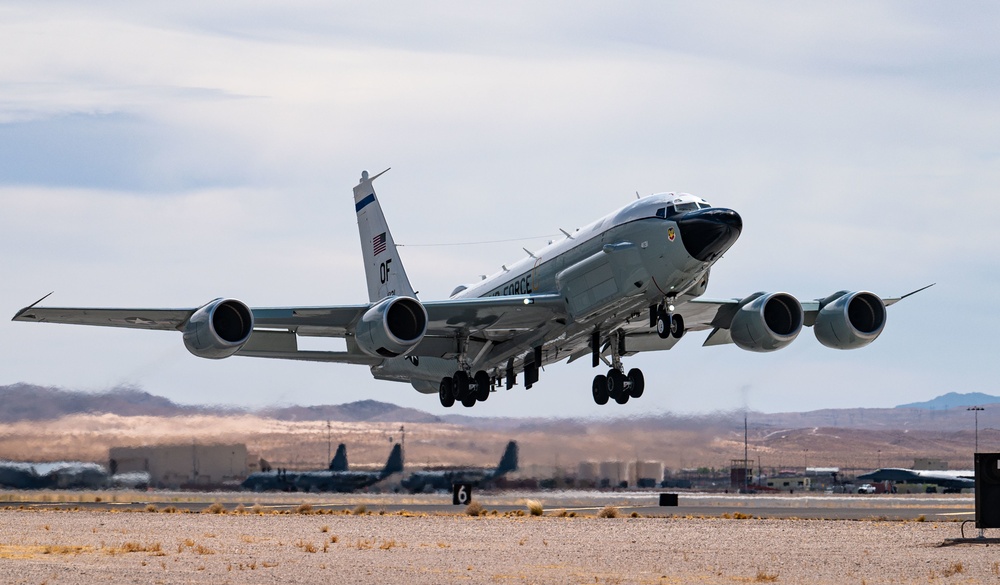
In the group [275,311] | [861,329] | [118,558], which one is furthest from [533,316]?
[118,558]

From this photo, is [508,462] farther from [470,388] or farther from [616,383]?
[616,383]

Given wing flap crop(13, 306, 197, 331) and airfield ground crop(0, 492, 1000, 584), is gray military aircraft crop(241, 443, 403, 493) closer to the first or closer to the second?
airfield ground crop(0, 492, 1000, 584)

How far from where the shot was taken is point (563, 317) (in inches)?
1544

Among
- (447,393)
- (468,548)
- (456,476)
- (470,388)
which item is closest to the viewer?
(468,548)

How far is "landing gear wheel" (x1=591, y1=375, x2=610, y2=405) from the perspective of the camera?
138 ft

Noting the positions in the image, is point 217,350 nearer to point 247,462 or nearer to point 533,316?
point 533,316

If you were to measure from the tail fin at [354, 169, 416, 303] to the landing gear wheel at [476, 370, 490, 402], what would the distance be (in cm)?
799

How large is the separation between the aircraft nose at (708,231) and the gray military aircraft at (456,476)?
641 inches

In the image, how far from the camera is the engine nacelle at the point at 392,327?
1452 inches

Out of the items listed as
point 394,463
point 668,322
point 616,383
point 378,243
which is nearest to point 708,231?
point 668,322

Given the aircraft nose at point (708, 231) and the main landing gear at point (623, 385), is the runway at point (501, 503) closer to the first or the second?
the main landing gear at point (623, 385)

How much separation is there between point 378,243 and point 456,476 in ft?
34.4

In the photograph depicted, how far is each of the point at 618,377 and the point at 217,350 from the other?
509 inches

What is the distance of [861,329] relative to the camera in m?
42.7
